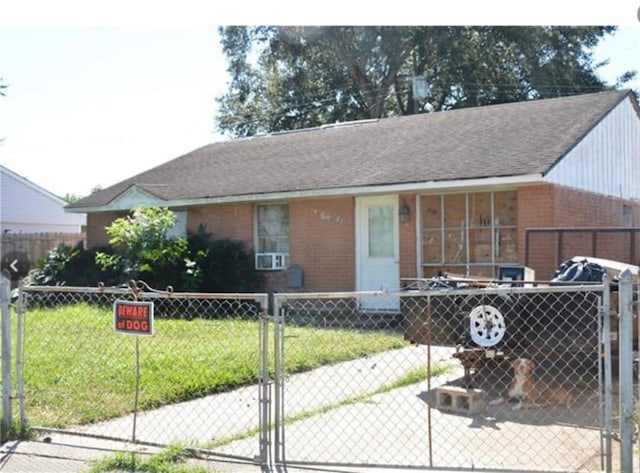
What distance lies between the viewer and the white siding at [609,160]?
12.4m

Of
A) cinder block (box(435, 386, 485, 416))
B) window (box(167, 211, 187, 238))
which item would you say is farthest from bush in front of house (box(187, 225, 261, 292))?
cinder block (box(435, 386, 485, 416))

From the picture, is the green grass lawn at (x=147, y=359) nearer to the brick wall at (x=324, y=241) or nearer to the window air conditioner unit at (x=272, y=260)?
the brick wall at (x=324, y=241)

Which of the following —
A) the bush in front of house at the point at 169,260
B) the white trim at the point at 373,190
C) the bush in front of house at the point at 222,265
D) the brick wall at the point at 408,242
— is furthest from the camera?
the bush in front of house at the point at 222,265

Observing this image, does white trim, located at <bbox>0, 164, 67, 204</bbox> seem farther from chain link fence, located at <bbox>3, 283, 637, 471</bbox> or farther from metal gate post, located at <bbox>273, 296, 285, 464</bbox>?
metal gate post, located at <bbox>273, 296, 285, 464</bbox>

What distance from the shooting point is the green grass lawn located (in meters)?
6.89

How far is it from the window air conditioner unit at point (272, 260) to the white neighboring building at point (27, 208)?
720 inches

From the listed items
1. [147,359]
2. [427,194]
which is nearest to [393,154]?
[427,194]

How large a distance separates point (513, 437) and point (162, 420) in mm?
3065

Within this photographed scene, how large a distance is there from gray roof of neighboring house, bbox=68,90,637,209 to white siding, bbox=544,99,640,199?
10.0 inches

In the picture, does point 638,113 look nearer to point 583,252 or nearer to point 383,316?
point 583,252

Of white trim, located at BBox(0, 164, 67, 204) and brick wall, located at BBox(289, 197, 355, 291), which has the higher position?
white trim, located at BBox(0, 164, 67, 204)

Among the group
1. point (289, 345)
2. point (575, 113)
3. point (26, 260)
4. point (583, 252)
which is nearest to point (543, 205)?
point (583, 252)

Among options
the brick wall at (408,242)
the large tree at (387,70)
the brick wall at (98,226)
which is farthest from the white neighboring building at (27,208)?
the brick wall at (408,242)

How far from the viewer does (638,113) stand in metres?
15.8
